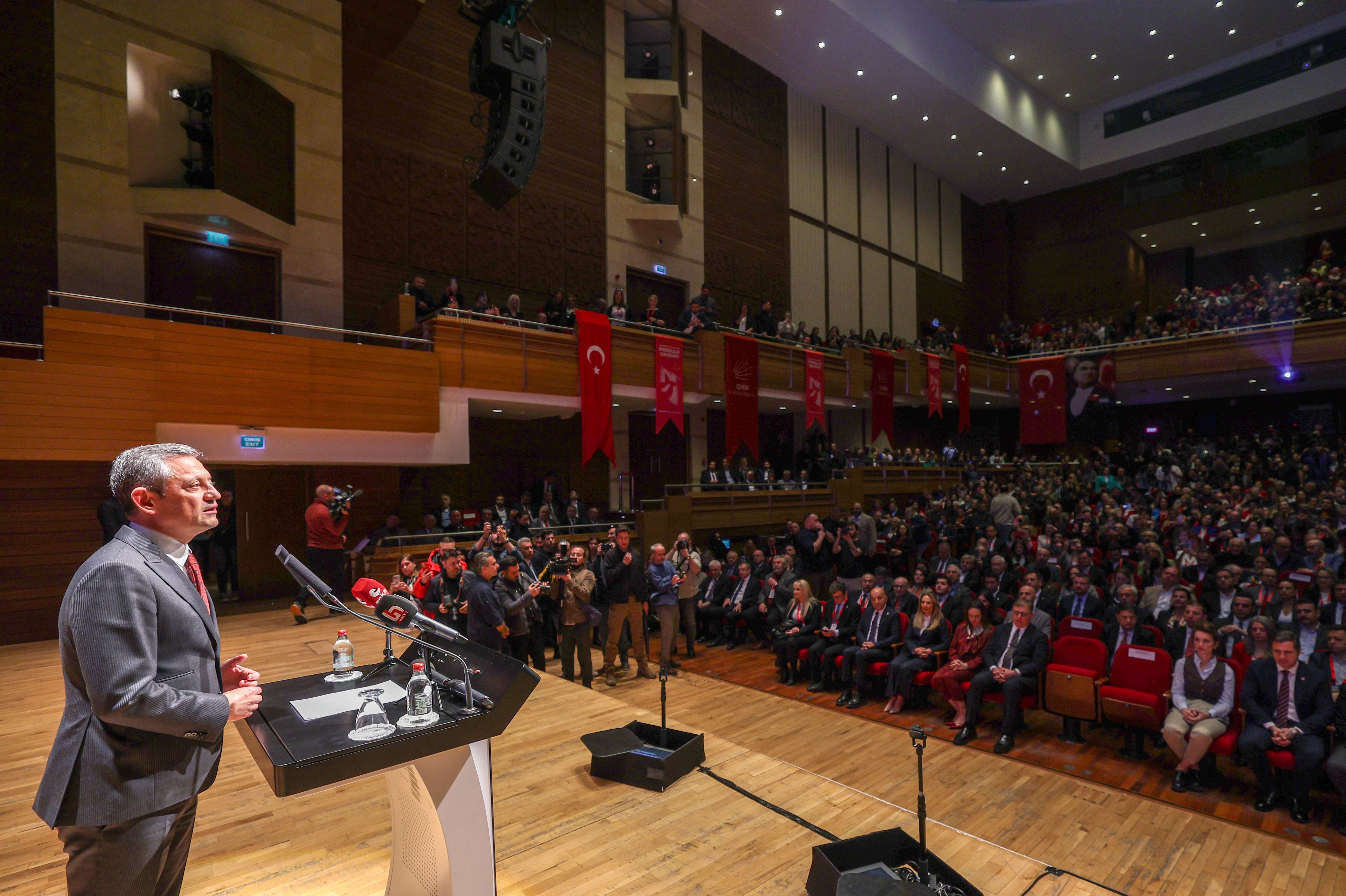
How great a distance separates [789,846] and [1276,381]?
1938cm

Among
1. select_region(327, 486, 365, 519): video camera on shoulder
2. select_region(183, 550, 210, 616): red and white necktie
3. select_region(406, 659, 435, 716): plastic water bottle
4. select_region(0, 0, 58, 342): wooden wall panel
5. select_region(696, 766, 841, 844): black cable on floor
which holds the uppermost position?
select_region(0, 0, 58, 342): wooden wall panel

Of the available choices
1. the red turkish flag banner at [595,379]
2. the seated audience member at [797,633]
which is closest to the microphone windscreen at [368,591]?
the seated audience member at [797,633]

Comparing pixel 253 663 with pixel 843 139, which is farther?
pixel 843 139

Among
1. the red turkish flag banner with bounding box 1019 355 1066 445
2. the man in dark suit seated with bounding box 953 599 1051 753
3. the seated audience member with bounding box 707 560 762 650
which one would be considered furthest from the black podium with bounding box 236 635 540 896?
the red turkish flag banner with bounding box 1019 355 1066 445

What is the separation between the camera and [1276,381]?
16625 mm

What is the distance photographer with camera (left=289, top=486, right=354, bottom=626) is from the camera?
24.9 feet

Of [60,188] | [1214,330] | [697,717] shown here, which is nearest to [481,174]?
[60,188]

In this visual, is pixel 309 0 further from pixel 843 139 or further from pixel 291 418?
pixel 843 139

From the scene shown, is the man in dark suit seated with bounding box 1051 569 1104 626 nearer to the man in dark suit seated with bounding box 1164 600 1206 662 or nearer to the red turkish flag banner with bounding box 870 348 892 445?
the man in dark suit seated with bounding box 1164 600 1206 662

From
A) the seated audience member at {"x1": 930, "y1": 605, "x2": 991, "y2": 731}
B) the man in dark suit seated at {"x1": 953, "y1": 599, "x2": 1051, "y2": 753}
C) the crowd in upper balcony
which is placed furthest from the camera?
the crowd in upper balcony

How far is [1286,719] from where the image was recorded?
14.6 feet

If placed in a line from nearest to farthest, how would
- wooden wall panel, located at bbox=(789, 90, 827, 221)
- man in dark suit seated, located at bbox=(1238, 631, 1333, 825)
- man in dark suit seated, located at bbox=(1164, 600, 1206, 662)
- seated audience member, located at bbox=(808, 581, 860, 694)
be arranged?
man in dark suit seated, located at bbox=(1238, 631, 1333, 825), man in dark suit seated, located at bbox=(1164, 600, 1206, 662), seated audience member, located at bbox=(808, 581, 860, 694), wooden wall panel, located at bbox=(789, 90, 827, 221)

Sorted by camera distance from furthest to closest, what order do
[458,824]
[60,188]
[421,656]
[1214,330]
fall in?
[1214,330] → [60,188] → [421,656] → [458,824]

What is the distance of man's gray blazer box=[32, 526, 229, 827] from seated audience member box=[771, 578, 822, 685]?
6.36m
